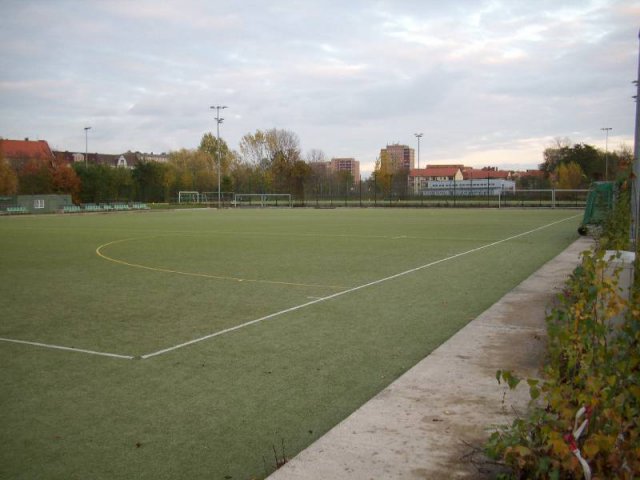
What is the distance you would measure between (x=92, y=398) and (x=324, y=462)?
2.49m

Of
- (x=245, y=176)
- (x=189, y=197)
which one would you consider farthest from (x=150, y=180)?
(x=245, y=176)

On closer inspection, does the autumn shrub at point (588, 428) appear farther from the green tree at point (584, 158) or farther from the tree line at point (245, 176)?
the green tree at point (584, 158)

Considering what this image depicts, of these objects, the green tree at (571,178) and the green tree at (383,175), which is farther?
the green tree at (571,178)

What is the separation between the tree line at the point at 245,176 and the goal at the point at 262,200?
1.31m

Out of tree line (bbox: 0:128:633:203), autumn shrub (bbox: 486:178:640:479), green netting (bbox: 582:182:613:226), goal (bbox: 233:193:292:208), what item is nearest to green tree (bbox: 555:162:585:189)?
tree line (bbox: 0:128:633:203)

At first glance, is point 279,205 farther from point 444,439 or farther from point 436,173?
point 436,173

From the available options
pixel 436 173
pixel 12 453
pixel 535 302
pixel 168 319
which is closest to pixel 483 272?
pixel 535 302

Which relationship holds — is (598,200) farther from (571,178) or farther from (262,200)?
(571,178)

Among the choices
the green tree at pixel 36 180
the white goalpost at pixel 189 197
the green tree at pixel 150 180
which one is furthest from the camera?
the white goalpost at pixel 189 197

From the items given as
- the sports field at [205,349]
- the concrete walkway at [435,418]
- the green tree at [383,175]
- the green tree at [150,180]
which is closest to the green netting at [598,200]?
the sports field at [205,349]

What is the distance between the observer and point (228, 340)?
6.75 metres

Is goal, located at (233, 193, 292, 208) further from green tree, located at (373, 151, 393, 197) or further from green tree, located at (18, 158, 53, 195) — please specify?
green tree, located at (18, 158, 53, 195)

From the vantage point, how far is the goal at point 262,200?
6774 centimetres

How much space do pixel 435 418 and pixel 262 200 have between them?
6507 centimetres
